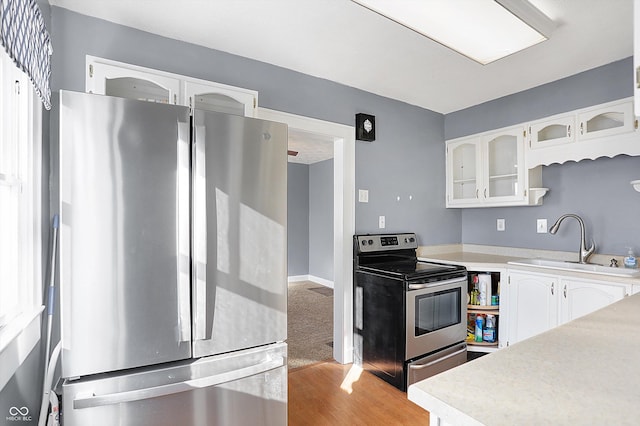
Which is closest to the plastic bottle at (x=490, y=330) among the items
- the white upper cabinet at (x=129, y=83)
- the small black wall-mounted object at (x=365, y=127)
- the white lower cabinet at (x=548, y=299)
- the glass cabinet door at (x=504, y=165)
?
the white lower cabinet at (x=548, y=299)

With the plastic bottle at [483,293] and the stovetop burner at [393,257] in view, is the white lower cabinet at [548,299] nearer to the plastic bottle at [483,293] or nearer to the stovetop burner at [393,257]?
the plastic bottle at [483,293]

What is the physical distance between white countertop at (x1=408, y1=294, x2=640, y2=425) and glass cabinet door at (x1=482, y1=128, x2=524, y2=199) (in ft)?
7.74

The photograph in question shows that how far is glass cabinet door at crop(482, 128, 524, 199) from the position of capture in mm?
3049

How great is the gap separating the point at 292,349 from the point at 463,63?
111 inches

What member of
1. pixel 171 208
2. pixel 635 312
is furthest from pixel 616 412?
pixel 171 208

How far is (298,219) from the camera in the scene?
6.81 metres

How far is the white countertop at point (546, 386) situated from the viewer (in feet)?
2.01

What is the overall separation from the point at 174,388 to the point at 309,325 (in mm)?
2651

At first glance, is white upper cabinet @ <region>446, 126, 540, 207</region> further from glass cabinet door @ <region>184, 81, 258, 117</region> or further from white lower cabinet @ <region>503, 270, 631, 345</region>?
glass cabinet door @ <region>184, 81, 258, 117</region>

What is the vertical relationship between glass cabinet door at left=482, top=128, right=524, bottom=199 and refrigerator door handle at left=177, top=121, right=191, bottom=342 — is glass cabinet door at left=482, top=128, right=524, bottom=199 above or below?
above

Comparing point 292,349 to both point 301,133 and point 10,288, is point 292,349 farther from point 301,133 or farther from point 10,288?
point 10,288

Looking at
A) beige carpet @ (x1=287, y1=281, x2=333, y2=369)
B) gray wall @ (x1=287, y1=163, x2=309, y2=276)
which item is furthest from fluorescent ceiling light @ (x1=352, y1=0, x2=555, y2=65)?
gray wall @ (x1=287, y1=163, x2=309, y2=276)

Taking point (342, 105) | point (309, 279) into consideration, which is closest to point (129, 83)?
point (342, 105)

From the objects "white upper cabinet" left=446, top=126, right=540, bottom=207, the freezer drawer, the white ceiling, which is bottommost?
the freezer drawer
